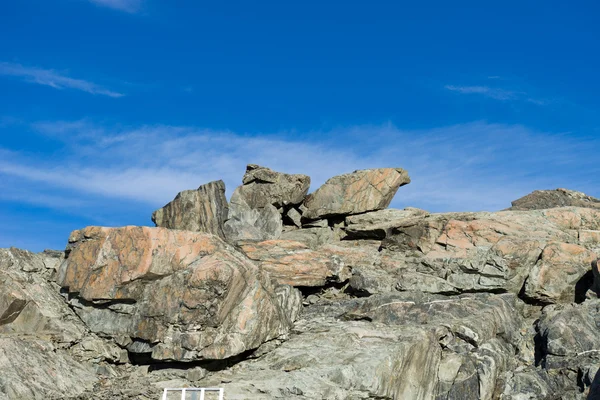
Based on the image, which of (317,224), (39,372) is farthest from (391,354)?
(317,224)

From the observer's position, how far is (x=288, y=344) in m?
Answer: 28.1

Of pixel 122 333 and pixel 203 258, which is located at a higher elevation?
pixel 203 258

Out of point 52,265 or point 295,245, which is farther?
point 295,245

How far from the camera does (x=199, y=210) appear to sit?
1492 inches

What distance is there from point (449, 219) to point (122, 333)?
21.0 m

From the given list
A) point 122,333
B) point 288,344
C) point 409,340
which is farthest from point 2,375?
point 409,340

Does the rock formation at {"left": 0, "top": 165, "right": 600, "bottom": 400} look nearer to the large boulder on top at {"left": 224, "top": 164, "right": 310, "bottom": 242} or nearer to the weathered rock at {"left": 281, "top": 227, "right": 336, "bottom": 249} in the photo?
the weathered rock at {"left": 281, "top": 227, "right": 336, "bottom": 249}

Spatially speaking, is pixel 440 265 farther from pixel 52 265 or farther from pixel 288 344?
pixel 52 265

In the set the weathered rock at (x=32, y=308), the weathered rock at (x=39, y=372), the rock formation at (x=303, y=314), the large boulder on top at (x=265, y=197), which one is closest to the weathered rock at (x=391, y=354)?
the rock formation at (x=303, y=314)

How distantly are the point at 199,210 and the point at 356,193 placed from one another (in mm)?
12789

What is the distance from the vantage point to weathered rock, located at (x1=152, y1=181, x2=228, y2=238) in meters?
37.8

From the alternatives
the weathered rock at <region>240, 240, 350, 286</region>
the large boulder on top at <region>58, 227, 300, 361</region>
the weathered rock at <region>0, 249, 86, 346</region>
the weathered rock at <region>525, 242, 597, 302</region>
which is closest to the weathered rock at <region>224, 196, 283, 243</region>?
the weathered rock at <region>240, 240, 350, 286</region>

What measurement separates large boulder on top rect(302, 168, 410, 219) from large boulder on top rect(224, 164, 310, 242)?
153 centimetres

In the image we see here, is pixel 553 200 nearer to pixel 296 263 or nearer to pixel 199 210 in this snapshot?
pixel 296 263
